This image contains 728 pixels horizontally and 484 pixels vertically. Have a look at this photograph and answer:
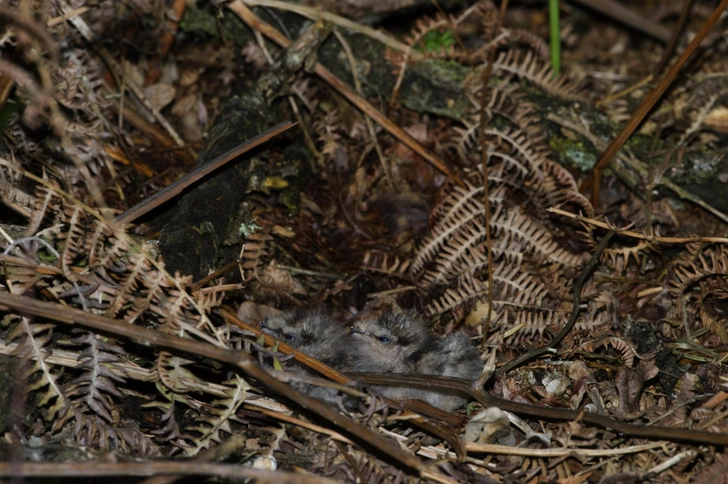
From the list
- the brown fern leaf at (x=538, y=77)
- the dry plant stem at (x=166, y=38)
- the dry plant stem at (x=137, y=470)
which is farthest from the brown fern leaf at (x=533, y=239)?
the dry plant stem at (x=166, y=38)

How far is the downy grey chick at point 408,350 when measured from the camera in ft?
11.8

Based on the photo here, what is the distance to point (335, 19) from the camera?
16.1 ft

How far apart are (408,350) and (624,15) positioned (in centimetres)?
409

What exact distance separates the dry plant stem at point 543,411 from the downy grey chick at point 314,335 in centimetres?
27

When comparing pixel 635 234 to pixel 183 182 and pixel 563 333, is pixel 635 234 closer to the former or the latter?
pixel 563 333

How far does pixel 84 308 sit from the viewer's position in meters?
2.97

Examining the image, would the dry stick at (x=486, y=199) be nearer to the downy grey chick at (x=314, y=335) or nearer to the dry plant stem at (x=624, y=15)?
the downy grey chick at (x=314, y=335)

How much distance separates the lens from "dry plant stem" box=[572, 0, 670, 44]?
19.6 ft

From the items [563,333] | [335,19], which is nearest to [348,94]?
[335,19]

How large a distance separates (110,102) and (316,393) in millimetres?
2480

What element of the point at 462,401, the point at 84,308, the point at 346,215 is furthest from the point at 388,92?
the point at 84,308

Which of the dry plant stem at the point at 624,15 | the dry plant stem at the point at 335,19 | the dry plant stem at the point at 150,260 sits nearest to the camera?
the dry plant stem at the point at 150,260

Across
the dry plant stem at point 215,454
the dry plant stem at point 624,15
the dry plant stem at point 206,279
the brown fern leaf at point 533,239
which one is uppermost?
the dry plant stem at point 624,15

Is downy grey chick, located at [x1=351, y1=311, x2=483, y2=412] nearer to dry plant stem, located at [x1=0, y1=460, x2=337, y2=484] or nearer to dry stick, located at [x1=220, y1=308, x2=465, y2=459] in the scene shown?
dry stick, located at [x1=220, y1=308, x2=465, y2=459]
